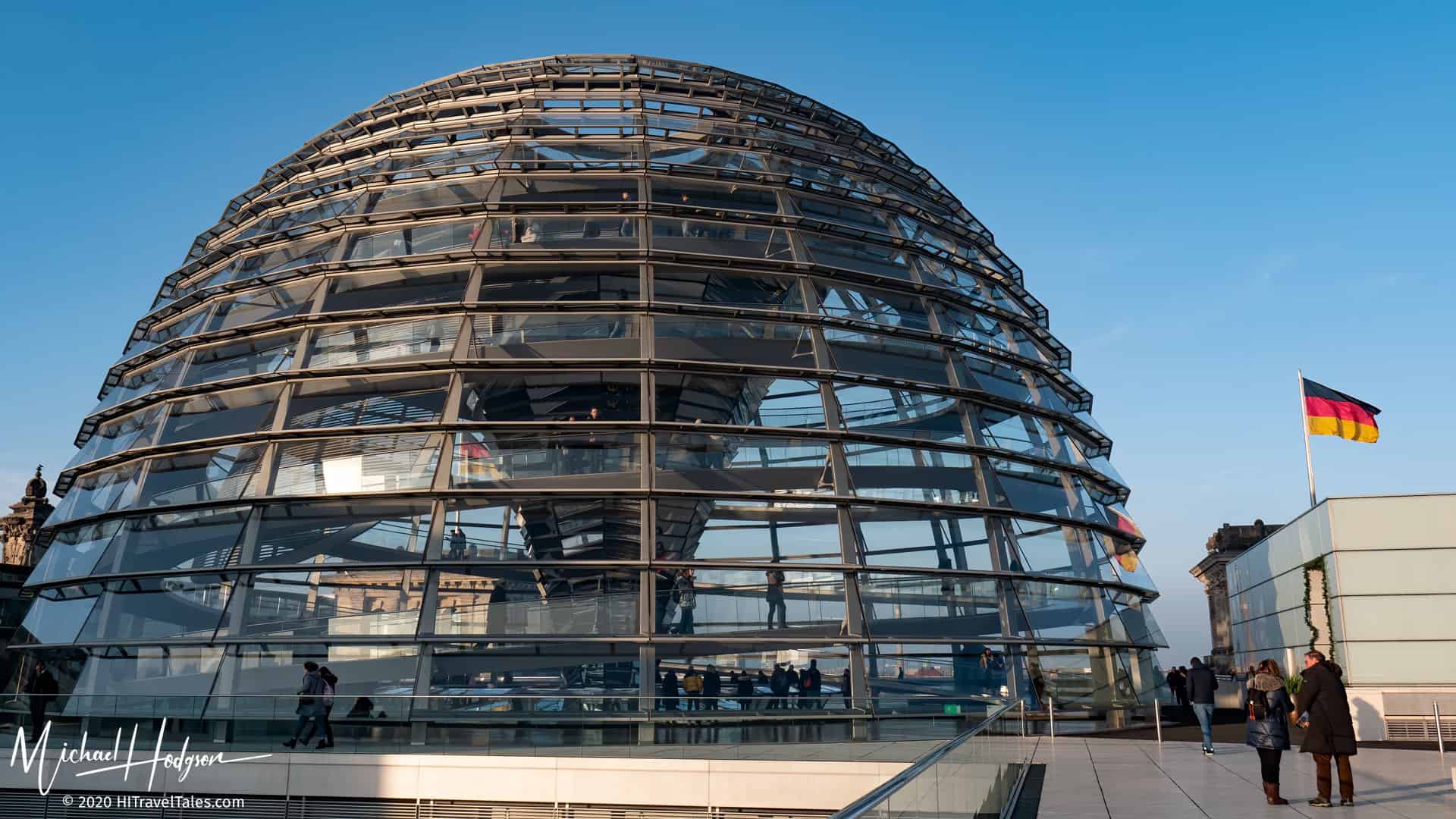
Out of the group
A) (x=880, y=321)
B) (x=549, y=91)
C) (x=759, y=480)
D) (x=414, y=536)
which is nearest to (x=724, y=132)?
(x=549, y=91)

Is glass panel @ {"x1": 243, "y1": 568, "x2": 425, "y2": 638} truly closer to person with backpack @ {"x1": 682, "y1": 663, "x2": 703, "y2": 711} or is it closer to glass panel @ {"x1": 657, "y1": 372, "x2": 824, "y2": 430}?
person with backpack @ {"x1": 682, "y1": 663, "x2": 703, "y2": 711}

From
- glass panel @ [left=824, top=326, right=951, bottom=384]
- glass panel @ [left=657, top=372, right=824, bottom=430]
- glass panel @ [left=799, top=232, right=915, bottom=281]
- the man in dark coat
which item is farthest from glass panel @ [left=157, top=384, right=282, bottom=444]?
the man in dark coat

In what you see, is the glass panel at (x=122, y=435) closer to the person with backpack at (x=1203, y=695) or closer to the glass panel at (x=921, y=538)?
the glass panel at (x=921, y=538)

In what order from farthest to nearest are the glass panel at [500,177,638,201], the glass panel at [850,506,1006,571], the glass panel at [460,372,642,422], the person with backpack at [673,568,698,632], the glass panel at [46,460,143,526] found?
1. the glass panel at [500,177,638,201]
2. the glass panel at [46,460,143,526]
3. the glass panel at [460,372,642,422]
4. the glass panel at [850,506,1006,571]
5. the person with backpack at [673,568,698,632]

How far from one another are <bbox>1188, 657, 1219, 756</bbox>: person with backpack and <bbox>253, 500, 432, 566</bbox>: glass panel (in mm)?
12697

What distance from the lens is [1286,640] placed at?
2694cm

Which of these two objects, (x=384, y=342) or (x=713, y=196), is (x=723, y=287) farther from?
(x=384, y=342)

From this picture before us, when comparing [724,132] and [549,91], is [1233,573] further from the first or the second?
[549,91]

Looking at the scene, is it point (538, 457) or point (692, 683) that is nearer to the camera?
point (692, 683)

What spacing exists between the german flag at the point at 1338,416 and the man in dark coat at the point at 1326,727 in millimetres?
18275

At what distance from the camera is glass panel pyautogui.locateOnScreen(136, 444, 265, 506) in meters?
20.7

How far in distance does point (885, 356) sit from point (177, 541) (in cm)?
1350

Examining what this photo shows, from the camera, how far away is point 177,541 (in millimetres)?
20500

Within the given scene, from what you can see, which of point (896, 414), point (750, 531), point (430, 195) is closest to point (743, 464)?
point (750, 531)
